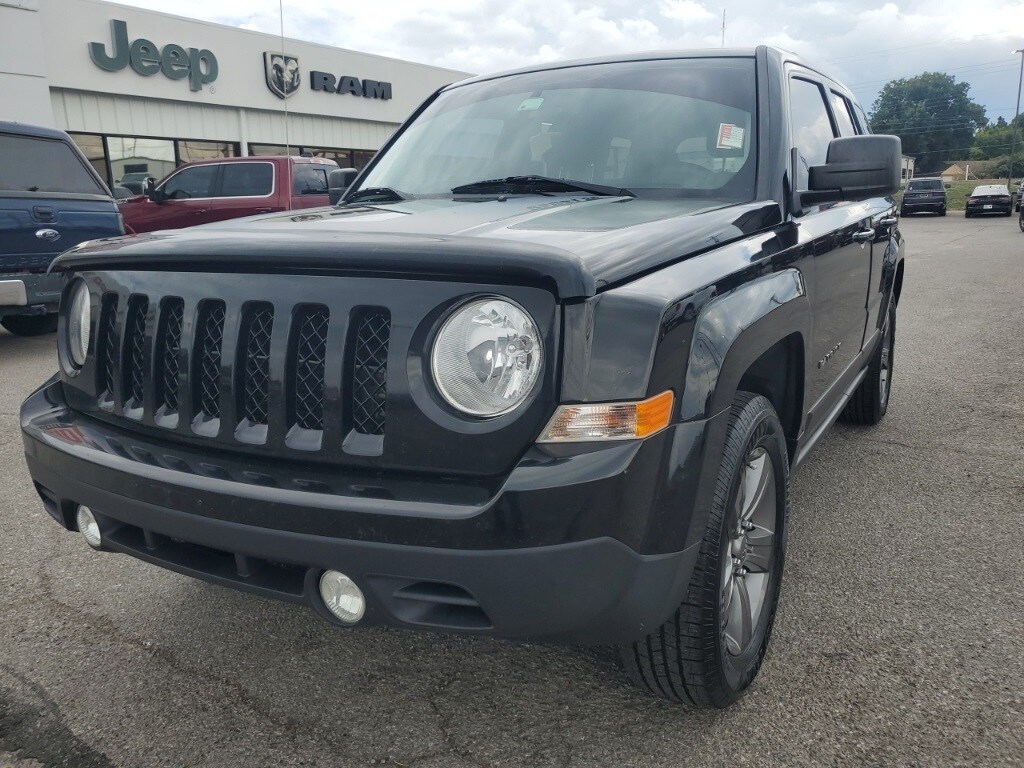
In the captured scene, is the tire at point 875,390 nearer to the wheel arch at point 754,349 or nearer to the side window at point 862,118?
the side window at point 862,118

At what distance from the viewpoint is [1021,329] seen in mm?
7898

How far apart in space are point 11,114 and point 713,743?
17665 millimetres

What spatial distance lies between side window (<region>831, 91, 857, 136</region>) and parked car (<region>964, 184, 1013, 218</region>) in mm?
34646

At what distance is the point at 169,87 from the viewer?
19156 millimetres

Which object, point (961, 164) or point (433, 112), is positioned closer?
point (433, 112)

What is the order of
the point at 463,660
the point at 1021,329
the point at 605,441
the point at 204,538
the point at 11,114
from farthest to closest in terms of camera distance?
1. the point at 11,114
2. the point at 1021,329
3. the point at 463,660
4. the point at 204,538
5. the point at 605,441

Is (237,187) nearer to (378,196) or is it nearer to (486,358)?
(378,196)

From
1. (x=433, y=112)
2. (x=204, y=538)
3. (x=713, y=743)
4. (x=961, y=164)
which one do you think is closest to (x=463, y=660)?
(x=713, y=743)

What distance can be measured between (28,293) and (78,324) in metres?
5.08

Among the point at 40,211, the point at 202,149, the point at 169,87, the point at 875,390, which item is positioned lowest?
the point at 875,390

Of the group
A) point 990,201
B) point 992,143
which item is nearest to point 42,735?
point 990,201

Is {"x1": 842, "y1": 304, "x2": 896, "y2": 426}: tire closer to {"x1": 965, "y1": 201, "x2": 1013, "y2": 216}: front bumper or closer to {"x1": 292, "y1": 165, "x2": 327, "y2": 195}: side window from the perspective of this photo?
{"x1": 292, "y1": 165, "x2": 327, "y2": 195}: side window

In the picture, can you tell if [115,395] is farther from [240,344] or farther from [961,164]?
[961,164]

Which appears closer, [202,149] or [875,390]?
[875,390]
